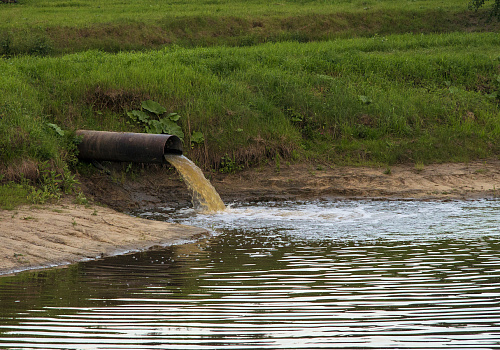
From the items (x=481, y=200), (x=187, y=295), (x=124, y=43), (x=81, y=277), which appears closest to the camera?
(x=187, y=295)

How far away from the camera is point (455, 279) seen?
6199 millimetres

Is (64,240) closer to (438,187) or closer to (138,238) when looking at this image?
(138,238)

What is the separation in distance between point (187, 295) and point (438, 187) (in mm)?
8270

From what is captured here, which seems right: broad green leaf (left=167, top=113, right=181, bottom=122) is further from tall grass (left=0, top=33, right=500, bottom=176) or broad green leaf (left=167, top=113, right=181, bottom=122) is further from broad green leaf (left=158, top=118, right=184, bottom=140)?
tall grass (left=0, top=33, right=500, bottom=176)

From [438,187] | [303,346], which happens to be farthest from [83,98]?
[303,346]

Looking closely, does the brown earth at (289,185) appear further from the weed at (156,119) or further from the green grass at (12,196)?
the weed at (156,119)

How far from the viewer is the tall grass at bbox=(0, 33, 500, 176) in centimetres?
1359

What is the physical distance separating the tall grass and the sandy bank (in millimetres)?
2499

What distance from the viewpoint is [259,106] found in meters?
14.6

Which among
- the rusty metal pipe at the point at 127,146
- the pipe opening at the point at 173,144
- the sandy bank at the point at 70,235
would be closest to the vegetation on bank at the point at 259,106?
the rusty metal pipe at the point at 127,146

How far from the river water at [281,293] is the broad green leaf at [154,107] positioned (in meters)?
4.71

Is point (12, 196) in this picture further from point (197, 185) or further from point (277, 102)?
point (277, 102)

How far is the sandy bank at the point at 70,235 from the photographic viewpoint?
24.9 ft

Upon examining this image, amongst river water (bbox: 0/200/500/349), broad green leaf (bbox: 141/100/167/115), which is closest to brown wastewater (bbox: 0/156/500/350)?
river water (bbox: 0/200/500/349)
